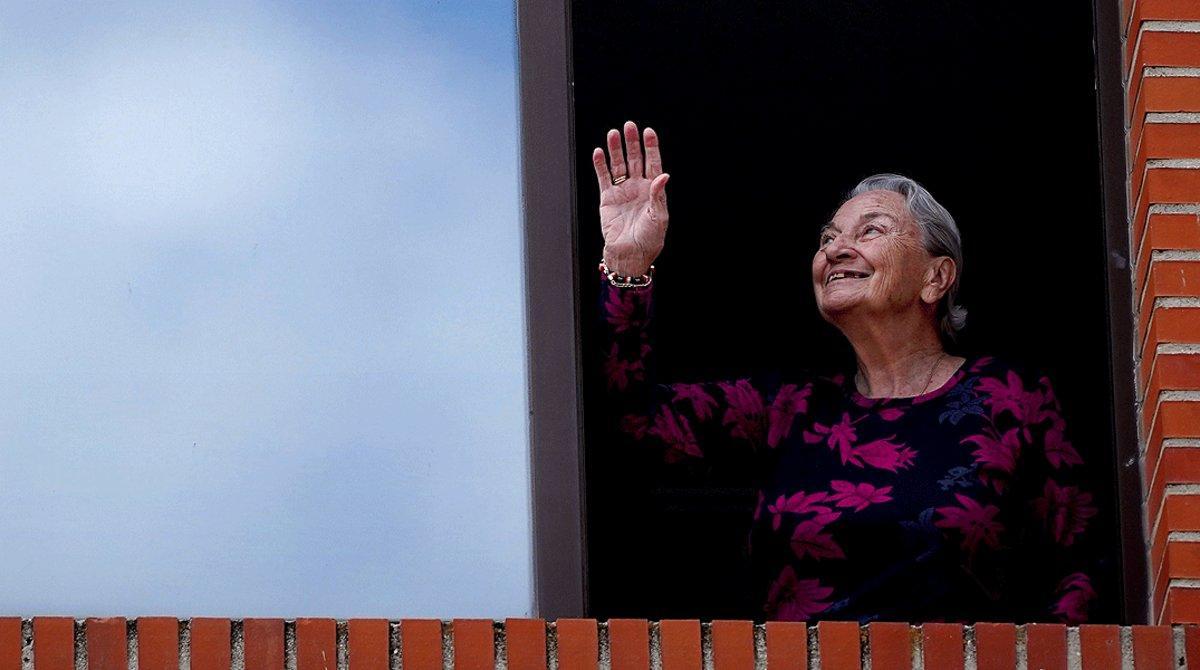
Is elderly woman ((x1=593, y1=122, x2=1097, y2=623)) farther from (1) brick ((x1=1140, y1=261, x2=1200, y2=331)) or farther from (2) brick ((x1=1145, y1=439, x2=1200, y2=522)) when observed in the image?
(1) brick ((x1=1140, y1=261, x2=1200, y2=331))

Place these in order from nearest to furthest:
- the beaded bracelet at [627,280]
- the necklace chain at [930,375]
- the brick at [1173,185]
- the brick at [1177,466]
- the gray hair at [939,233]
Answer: the brick at [1177,466] < the brick at [1173,185] < the beaded bracelet at [627,280] < the necklace chain at [930,375] < the gray hair at [939,233]

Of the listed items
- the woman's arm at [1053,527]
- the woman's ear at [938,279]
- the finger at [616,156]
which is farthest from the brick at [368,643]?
the woman's ear at [938,279]

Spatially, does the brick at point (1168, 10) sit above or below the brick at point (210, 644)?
above

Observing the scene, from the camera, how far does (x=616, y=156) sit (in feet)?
15.7

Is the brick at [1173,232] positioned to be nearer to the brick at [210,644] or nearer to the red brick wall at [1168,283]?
the red brick wall at [1168,283]

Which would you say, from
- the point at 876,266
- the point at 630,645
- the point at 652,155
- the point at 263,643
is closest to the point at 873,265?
the point at 876,266

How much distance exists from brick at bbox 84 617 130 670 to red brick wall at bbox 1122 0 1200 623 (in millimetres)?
1935

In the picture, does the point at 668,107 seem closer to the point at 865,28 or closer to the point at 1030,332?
the point at 865,28

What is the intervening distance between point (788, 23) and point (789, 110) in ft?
0.90

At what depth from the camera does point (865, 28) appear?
573 centimetres

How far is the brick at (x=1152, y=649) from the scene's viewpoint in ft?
13.9

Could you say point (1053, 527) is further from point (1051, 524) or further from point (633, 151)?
point (633, 151)

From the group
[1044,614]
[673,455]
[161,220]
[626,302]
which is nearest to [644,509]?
[673,455]

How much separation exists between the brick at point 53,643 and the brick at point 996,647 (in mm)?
1668
